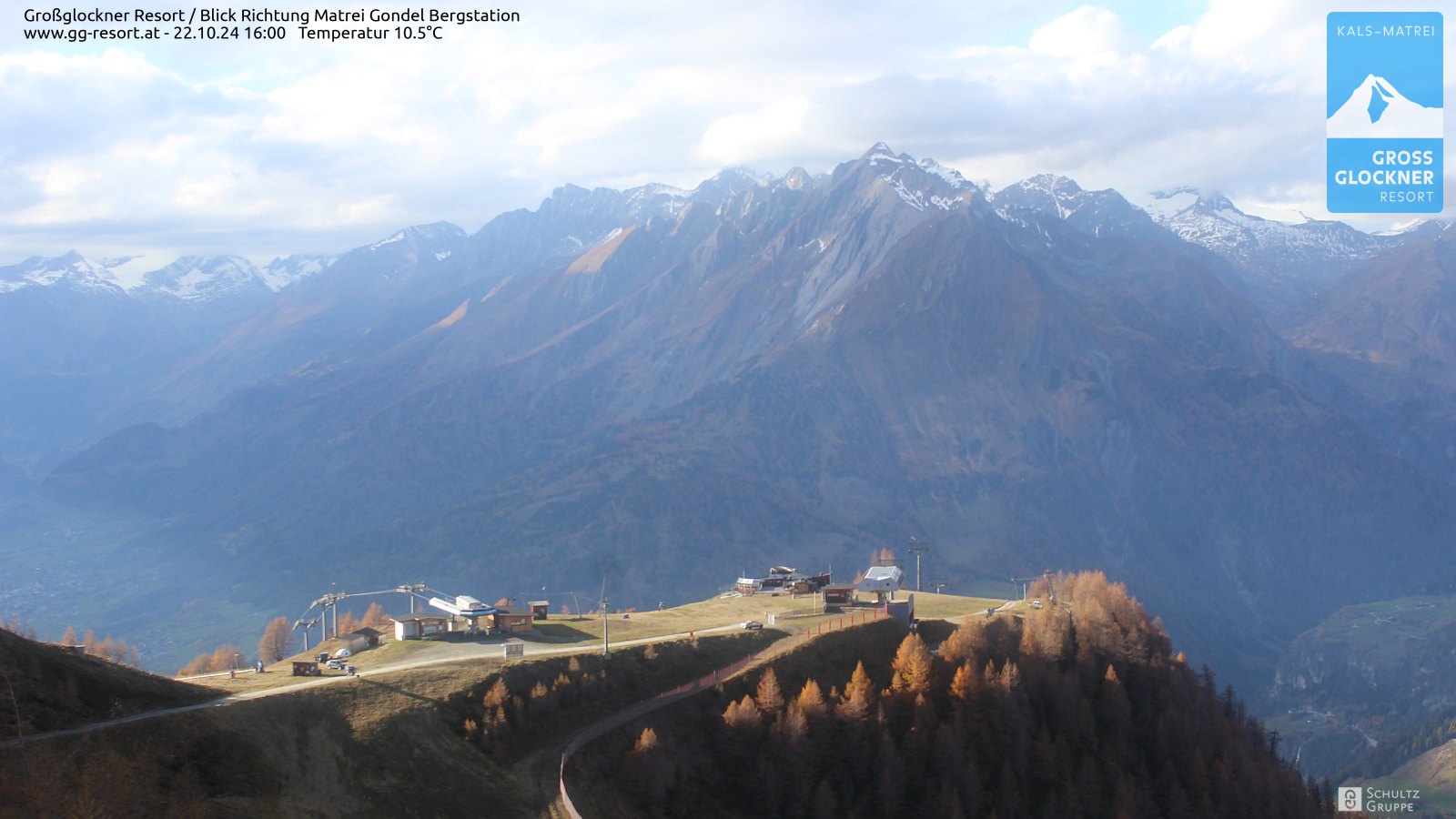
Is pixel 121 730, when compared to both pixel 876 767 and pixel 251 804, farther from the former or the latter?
pixel 876 767

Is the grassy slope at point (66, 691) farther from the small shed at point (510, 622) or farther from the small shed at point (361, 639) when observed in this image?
the small shed at point (510, 622)

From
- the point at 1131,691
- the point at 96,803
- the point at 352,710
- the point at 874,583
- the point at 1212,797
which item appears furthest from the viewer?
the point at 874,583

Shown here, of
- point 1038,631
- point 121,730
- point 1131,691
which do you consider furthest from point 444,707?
point 1131,691

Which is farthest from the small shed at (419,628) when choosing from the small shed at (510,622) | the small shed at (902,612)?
the small shed at (902,612)

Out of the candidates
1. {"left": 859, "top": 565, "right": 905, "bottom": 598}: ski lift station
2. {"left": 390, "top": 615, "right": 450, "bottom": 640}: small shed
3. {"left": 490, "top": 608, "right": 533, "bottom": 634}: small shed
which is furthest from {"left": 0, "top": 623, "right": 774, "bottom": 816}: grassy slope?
{"left": 859, "top": 565, "right": 905, "bottom": 598}: ski lift station

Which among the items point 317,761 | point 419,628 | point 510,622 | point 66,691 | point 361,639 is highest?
point 510,622

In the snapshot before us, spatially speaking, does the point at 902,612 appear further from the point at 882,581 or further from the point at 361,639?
the point at 361,639

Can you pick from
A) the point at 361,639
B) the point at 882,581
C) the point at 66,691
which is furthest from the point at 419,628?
the point at 882,581

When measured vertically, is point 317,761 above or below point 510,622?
below
